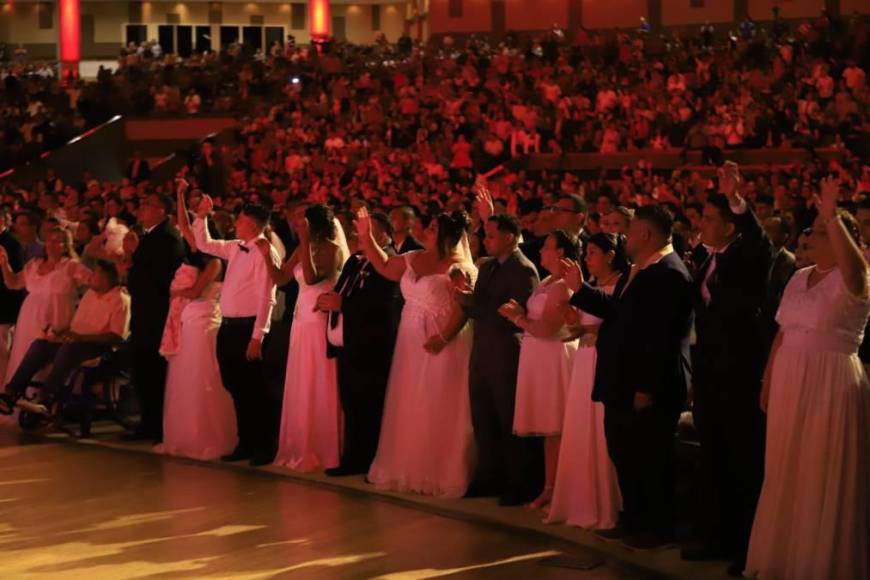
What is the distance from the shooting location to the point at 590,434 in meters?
7.53

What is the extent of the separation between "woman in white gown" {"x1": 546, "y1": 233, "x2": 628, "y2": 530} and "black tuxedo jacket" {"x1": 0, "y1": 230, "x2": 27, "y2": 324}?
244 inches

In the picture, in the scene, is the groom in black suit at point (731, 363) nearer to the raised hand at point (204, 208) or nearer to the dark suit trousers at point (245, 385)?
the dark suit trousers at point (245, 385)

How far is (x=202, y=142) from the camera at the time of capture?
2556 centimetres

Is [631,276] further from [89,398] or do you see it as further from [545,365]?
[89,398]

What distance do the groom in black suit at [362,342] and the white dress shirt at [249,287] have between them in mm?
531

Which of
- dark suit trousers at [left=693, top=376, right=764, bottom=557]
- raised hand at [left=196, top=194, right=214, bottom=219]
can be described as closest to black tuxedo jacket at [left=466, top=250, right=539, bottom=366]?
dark suit trousers at [left=693, top=376, right=764, bottom=557]

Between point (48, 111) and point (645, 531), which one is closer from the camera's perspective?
point (645, 531)

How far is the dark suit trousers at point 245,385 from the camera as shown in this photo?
31.8 ft

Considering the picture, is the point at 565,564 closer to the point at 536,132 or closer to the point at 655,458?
the point at 655,458

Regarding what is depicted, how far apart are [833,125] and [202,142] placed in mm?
11324

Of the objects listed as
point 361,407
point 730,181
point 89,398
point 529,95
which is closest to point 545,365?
point 361,407

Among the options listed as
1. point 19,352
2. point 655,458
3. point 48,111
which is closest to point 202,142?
point 48,111

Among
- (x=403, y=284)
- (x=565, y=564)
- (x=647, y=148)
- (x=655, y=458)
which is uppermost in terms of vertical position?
(x=647, y=148)

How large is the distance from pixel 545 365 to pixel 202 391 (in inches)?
122
